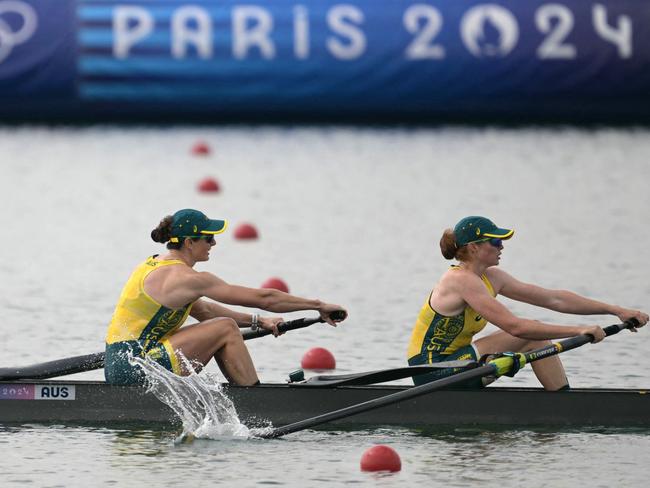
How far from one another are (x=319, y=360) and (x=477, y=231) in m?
2.50

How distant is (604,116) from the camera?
94.6 feet

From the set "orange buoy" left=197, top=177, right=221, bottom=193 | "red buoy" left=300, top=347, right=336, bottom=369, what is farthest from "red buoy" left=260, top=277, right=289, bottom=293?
"orange buoy" left=197, top=177, right=221, bottom=193

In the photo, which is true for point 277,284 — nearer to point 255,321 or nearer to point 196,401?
point 255,321

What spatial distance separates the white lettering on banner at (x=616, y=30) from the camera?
1107 inches

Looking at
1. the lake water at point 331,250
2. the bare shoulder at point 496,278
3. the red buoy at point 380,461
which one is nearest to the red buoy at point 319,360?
the lake water at point 331,250

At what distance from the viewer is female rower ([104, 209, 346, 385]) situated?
10273 mm

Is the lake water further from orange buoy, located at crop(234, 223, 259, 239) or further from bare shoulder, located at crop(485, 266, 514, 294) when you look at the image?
bare shoulder, located at crop(485, 266, 514, 294)

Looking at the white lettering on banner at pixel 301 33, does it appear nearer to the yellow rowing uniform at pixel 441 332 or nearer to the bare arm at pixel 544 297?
the bare arm at pixel 544 297

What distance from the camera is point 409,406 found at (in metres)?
10.4

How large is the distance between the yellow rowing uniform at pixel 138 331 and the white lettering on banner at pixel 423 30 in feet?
60.7

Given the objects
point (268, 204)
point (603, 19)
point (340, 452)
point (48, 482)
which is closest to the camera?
point (48, 482)

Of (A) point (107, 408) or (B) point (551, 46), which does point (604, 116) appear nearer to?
(B) point (551, 46)

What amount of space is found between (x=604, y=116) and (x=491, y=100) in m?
1.90

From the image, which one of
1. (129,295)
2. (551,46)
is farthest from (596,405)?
(551,46)
